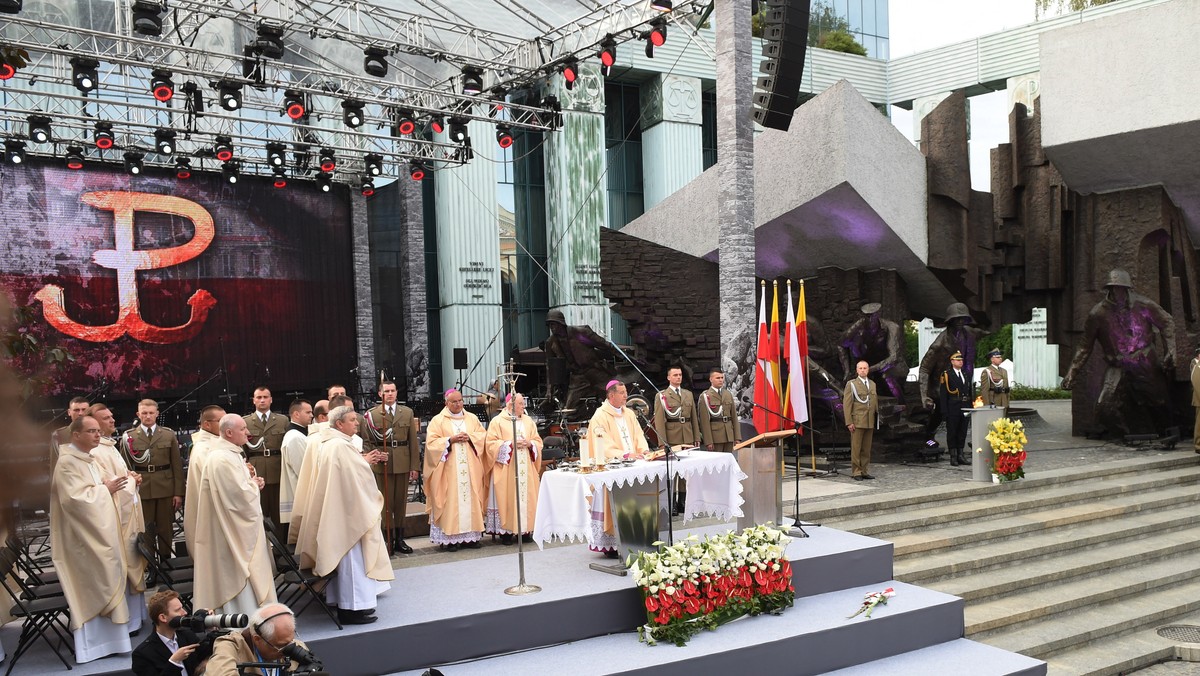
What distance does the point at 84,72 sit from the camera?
44.0 feet

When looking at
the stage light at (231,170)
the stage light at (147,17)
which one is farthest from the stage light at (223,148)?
the stage light at (147,17)

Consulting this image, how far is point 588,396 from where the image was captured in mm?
15531

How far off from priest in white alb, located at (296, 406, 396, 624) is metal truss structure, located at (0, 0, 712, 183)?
7.22m

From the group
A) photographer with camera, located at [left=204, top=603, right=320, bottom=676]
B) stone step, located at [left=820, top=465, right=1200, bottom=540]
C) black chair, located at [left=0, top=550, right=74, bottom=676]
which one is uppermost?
photographer with camera, located at [left=204, top=603, right=320, bottom=676]

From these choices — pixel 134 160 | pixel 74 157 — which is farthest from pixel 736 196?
pixel 74 157

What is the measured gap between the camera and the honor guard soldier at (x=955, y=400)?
12.4m

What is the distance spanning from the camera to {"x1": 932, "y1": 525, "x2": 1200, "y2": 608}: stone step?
8422 millimetres

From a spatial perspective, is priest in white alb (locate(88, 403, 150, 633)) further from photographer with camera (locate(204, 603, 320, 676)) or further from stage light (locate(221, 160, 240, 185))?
stage light (locate(221, 160, 240, 185))

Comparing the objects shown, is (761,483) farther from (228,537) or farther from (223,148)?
(223,148)

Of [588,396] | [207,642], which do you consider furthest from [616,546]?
[588,396]

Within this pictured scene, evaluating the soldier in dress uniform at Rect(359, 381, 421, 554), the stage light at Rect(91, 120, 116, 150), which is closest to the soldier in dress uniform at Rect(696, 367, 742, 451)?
the soldier in dress uniform at Rect(359, 381, 421, 554)

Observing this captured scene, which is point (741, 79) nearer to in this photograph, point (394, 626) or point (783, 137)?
point (783, 137)

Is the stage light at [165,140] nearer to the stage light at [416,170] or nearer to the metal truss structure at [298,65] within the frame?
the metal truss structure at [298,65]

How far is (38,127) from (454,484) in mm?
12035
